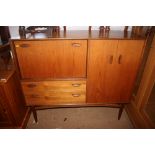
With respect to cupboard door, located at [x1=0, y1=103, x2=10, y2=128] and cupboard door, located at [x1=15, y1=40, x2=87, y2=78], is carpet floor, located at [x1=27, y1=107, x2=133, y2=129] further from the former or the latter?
cupboard door, located at [x1=15, y1=40, x2=87, y2=78]

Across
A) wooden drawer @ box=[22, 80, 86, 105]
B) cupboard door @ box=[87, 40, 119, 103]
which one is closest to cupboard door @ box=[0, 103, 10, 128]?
wooden drawer @ box=[22, 80, 86, 105]

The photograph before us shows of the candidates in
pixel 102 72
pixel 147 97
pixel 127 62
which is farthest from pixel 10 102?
pixel 147 97

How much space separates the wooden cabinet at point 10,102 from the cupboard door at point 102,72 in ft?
2.76

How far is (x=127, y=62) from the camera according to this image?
4.75 feet

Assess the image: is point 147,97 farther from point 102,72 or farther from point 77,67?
point 77,67

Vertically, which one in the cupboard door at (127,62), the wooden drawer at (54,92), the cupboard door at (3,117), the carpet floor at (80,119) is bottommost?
the carpet floor at (80,119)

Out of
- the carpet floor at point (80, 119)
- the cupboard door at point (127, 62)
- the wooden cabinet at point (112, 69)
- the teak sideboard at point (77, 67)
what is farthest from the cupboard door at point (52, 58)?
the carpet floor at point (80, 119)

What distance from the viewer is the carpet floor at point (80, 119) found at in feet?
6.11

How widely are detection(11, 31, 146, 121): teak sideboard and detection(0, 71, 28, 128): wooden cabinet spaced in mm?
136

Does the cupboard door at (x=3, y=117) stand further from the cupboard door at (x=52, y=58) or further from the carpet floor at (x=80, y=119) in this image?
the cupboard door at (x=52, y=58)

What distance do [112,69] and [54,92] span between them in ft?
2.24
